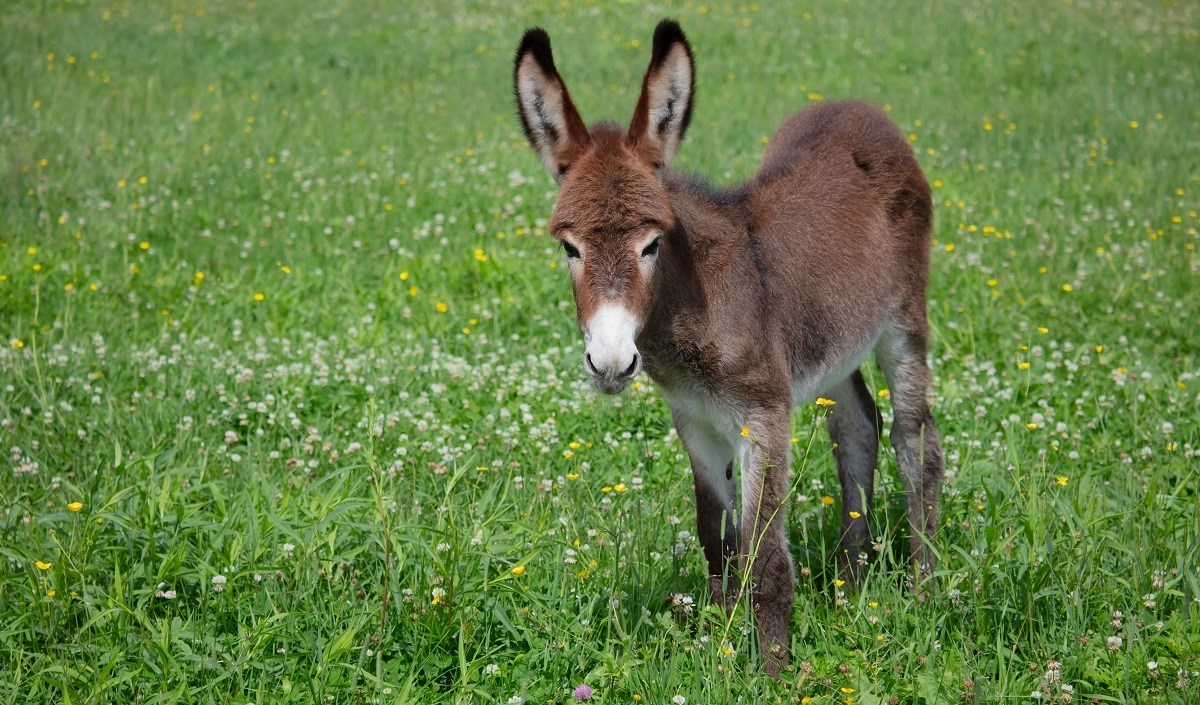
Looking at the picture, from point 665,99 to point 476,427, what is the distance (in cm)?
203

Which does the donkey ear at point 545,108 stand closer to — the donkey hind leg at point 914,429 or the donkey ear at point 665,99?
the donkey ear at point 665,99

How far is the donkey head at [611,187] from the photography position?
2.78 m

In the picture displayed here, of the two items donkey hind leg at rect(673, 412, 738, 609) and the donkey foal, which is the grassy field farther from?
the donkey foal

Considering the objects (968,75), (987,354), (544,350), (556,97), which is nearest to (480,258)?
(544,350)

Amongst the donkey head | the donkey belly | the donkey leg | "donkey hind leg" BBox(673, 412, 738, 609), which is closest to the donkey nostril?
the donkey head

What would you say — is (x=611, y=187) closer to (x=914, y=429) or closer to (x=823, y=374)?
(x=823, y=374)

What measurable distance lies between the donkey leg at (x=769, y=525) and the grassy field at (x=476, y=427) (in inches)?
3.7

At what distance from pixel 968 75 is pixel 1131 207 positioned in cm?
449

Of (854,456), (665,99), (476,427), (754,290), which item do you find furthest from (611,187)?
(476,427)

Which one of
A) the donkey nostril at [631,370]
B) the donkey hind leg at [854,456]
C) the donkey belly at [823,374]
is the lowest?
the donkey hind leg at [854,456]

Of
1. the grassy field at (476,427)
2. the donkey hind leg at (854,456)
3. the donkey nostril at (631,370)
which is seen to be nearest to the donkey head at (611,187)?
the donkey nostril at (631,370)

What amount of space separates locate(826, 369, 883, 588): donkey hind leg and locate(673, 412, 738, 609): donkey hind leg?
69 centimetres

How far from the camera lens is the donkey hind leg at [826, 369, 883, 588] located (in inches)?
162

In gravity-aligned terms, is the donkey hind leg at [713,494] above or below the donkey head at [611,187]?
below
